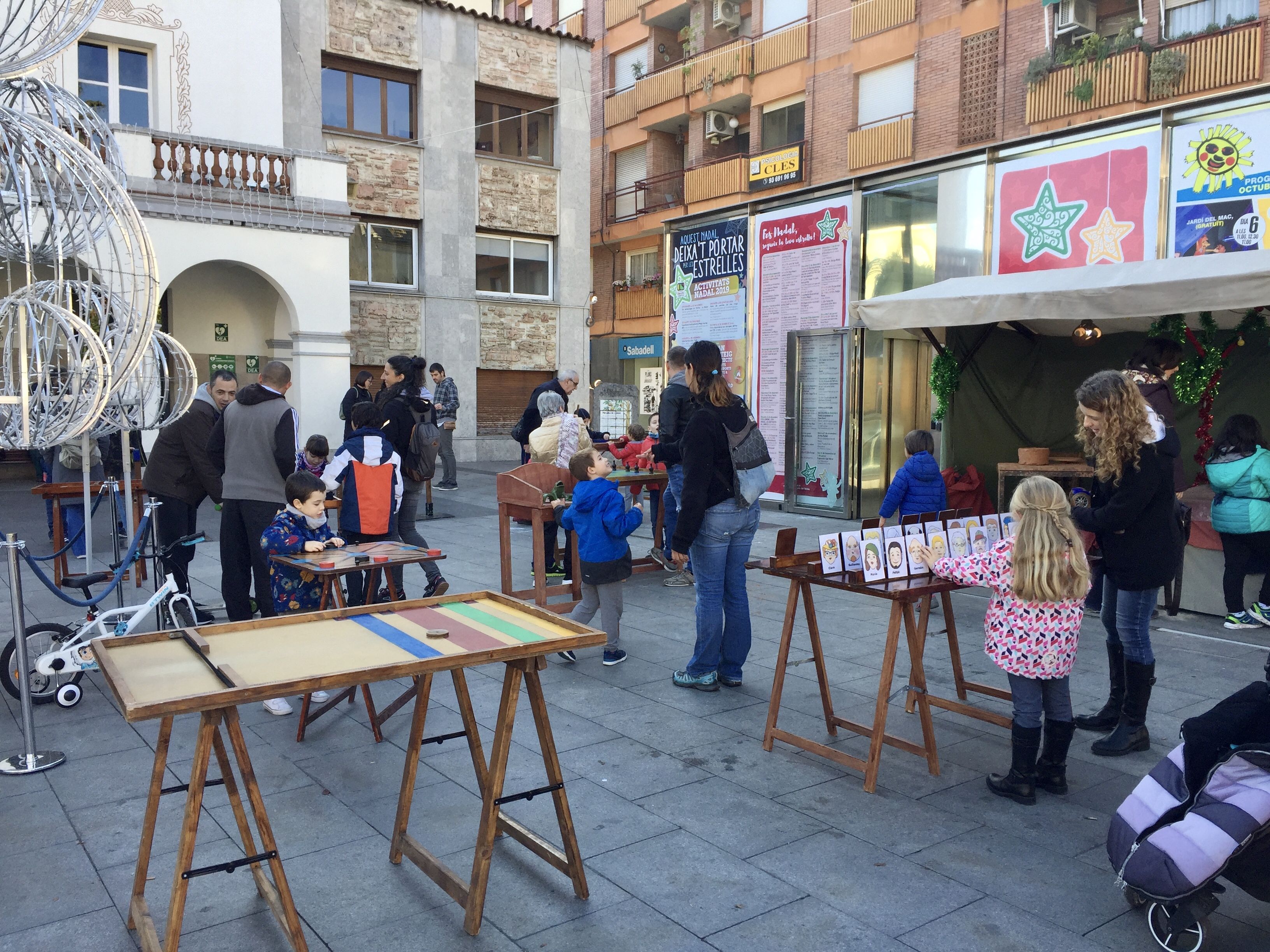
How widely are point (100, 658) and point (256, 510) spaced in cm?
294

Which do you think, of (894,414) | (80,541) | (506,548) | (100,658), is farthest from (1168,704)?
(80,541)

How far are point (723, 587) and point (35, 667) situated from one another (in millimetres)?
3713

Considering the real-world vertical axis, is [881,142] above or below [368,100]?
below

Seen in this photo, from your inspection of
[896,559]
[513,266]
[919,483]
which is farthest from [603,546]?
[513,266]

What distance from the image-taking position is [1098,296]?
7.26 m

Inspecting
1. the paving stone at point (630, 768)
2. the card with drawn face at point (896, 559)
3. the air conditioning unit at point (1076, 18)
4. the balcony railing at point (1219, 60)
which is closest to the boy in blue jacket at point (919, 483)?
the card with drawn face at point (896, 559)

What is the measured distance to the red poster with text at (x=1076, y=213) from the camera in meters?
9.27

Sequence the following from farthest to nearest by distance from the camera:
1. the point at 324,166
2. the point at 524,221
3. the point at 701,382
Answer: the point at 524,221 → the point at 324,166 → the point at 701,382

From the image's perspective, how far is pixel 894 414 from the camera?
12086 millimetres

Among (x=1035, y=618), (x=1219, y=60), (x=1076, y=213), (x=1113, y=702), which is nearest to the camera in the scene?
(x=1035, y=618)

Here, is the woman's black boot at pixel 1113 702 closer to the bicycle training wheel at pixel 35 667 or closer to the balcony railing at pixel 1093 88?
the bicycle training wheel at pixel 35 667

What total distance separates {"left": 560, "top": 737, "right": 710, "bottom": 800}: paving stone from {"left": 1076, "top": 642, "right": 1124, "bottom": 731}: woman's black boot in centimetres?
199

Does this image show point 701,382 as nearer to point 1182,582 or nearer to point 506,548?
point 506,548

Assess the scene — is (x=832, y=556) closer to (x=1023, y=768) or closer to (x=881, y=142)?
(x=1023, y=768)
